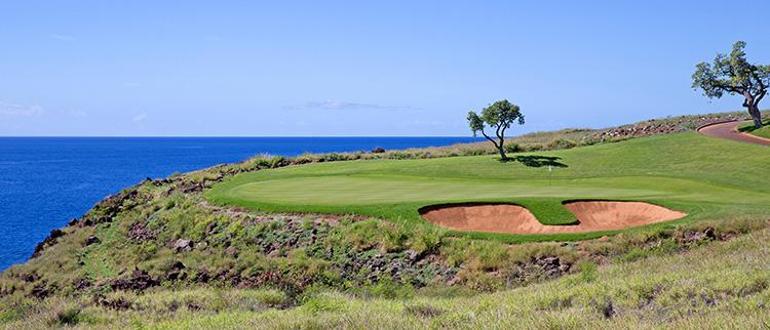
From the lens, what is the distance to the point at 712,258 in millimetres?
14164

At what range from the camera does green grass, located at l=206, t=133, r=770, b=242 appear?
79.8 feet

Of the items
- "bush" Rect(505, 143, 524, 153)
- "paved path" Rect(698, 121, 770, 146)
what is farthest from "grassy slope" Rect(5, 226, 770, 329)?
"bush" Rect(505, 143, 524, 153)

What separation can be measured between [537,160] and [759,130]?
16752 mm

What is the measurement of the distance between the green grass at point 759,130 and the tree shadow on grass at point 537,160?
47.4ft

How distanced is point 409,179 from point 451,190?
18.5ft

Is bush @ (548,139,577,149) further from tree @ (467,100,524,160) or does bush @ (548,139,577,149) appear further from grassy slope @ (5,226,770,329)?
grassy slope @ (5,226,770,329)

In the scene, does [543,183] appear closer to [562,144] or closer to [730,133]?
[562,144]

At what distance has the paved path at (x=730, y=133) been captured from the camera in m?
41.4

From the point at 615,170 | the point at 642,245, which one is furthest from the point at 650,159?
the point at 642,245

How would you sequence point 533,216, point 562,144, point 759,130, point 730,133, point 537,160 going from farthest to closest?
1. point 562,144
2. point 730,133
3. point 759,130
4. point 537,160
5. point 533,216

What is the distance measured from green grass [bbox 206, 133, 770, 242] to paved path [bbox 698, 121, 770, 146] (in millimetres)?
1783

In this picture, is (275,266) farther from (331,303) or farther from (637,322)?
(637,322)

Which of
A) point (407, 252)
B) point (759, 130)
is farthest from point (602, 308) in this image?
point (759, 130)

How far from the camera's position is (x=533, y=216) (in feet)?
76.4
